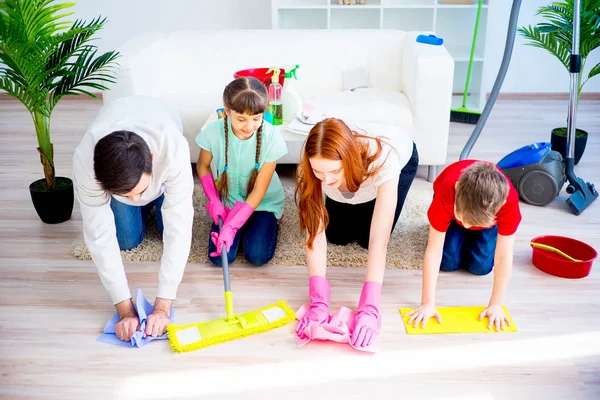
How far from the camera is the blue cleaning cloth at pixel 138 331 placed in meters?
1.87

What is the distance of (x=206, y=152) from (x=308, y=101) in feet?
3.00

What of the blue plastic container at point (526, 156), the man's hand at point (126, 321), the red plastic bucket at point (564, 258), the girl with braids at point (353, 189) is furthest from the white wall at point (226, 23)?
the man's hand at point (126, 321)

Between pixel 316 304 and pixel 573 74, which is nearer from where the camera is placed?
pixel 316 304

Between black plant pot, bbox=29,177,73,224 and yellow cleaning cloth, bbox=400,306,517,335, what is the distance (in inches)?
59.3

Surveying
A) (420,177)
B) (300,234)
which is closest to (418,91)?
(420,177)

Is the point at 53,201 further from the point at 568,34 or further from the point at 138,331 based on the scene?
the point at 568,34

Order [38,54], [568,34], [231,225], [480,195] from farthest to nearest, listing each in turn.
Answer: [568,34], [38,54], [231,225], [480,195]

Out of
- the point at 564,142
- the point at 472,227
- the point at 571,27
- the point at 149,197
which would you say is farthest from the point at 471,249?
the point at 571,27

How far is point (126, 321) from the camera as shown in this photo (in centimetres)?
189

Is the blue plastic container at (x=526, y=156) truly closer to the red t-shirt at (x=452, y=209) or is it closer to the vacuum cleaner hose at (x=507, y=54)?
the vacuum cleaner hose at (x=507, y=54)

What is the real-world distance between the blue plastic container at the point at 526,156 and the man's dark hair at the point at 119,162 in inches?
71.2

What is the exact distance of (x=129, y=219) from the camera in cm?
234

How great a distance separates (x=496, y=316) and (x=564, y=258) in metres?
0.49

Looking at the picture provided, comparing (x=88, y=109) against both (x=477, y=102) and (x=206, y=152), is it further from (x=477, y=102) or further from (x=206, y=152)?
(x=477, y=102)
